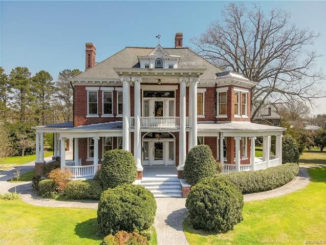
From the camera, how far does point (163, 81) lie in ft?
57.1

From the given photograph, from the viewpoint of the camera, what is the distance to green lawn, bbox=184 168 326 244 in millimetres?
8508

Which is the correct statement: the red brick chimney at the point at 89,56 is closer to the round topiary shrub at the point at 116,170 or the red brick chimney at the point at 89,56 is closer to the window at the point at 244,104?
the round topiary shrub at the point at 116,170

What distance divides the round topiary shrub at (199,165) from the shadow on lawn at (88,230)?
6.35 metres

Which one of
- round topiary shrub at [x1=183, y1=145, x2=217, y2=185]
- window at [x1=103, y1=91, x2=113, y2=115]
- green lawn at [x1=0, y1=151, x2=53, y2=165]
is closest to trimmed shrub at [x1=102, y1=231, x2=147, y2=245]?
round topiary shrub at [x1=183, y1=145, x2=217, y2=185]

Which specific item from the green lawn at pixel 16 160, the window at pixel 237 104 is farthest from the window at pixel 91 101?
the green lawn at pixel 16 160

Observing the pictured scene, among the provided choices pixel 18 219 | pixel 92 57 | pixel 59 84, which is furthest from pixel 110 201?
pixel 59 84

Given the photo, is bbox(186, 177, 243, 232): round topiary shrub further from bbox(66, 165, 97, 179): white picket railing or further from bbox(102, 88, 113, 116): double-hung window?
bbox(102, 88, 113, 116): double-hung window

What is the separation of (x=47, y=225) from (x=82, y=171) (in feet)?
18.9

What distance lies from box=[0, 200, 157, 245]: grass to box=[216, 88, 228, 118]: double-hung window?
12573 millimetres

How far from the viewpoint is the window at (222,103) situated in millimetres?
18305

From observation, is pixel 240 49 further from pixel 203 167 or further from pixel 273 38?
pixel 203 167

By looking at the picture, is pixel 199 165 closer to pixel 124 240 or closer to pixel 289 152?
pixel 124 240

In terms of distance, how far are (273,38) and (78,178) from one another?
97.9ft

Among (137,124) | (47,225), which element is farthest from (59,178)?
(137,124)
